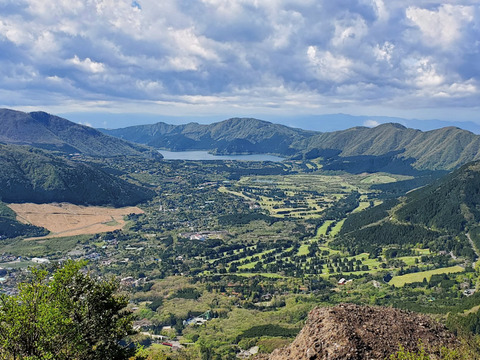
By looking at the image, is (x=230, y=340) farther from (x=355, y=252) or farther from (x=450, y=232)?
(x=450, y=232)

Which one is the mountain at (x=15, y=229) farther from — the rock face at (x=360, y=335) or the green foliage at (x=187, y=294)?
the rock face at (x=360, y=335)

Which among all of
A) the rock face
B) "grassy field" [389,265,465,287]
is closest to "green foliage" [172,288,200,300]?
"grassy field" [389,265,465,287]

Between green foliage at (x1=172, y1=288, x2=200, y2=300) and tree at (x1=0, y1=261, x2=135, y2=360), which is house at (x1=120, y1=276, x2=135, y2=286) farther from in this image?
tree at (x1=0, y1=261, x2=135, y2=360)

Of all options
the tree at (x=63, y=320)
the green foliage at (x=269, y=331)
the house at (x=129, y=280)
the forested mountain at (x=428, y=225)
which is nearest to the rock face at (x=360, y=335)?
the tree at (x=63, y=320)

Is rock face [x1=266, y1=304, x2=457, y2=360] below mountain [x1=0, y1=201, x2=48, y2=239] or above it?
above

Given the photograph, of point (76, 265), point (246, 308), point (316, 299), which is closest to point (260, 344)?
point (246, 308)

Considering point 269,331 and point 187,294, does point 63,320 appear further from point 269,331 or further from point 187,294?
point 187,294
